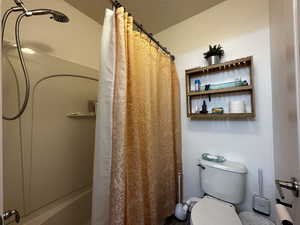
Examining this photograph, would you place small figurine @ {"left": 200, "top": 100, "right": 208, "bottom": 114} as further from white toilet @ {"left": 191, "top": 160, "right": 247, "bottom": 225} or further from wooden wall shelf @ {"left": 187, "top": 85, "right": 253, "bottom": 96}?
white toilet @ {"left": 191, "top": 160, "right": 247, "bottom": 225}

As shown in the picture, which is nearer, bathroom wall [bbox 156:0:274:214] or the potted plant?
bathroom wall [bbox 156:0:274:214]

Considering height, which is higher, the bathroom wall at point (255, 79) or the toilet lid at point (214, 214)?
the bathroom wall at point (255, 79)

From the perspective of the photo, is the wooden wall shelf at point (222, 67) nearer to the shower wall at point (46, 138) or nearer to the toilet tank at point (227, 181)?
the toilet tank at point (227, 181)

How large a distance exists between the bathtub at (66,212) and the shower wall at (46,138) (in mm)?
13

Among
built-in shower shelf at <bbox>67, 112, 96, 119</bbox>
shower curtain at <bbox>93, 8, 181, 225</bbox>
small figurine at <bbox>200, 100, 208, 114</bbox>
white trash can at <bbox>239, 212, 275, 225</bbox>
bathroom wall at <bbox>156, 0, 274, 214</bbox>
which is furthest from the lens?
small figurine at <bbox>200, 100, 208, 114</bbox>

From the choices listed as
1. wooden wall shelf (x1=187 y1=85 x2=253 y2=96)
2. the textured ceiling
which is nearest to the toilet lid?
wooden wall shelf (x1=187 y1=85 x2=253 y2=96)

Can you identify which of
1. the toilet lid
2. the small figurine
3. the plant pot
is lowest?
the toilet lid

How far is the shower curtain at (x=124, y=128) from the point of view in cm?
90

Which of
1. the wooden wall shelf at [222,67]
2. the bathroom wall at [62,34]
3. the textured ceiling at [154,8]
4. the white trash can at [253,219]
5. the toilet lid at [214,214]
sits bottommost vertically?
the white trash can at [253,219]

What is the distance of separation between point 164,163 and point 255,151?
850 millimetres

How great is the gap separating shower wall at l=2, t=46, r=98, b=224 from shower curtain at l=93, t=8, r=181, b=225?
1.93 ft

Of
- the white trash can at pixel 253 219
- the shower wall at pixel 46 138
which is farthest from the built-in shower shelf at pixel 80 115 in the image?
the white trash can at pixel 253 219

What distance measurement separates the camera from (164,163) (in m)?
1.46

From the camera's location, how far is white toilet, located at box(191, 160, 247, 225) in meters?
1.04
